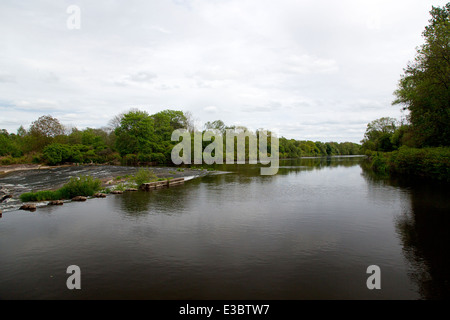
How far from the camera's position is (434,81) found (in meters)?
24.5

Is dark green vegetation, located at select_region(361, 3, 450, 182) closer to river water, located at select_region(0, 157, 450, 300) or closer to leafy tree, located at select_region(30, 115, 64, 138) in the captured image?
river water, located at select_region(0, 157, 450, 300)

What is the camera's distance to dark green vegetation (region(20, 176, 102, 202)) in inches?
687

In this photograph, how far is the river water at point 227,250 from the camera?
6543mm

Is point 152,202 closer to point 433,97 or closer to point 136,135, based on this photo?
point 433,97

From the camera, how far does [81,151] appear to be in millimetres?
64062

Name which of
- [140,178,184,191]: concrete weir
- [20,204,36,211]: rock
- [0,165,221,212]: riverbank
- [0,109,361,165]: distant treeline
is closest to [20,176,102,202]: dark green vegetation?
[0,165,221,212]: riverbank

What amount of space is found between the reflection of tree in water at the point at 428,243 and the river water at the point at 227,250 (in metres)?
0.04

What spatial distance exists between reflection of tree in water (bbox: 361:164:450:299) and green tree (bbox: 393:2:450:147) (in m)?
12.7

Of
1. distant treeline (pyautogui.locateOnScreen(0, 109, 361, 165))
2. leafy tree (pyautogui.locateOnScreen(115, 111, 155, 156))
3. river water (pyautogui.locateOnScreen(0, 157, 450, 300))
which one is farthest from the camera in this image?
leafy tree (pyautogui.locateOnScreen(115, 111, 155, 156))

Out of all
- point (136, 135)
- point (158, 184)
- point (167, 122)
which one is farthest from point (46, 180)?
point (167, 122)

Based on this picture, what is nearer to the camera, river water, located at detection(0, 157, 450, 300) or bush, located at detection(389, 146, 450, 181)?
river water, located at detection(0, 157, 450, 300)

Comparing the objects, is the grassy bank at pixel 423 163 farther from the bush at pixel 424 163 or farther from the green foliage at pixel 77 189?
the green foliage at pixel 77 189

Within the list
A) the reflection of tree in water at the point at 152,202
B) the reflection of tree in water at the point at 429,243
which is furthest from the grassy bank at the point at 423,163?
the reflection of tree in water at the point at 152,202
